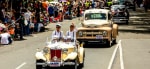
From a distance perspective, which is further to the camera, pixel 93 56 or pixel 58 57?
pixel 93 56

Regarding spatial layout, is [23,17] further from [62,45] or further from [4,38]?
[62,45]

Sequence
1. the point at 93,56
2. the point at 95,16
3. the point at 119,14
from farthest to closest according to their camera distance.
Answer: the point at 119,14
the point at 95,16
the point at 93,56

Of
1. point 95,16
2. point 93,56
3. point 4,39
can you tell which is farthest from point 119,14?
point 93,56

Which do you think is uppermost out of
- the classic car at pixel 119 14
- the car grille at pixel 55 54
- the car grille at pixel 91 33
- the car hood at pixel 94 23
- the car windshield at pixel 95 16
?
the car grille at pixel 55 54

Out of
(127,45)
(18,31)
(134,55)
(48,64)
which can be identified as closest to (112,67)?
(48,64)

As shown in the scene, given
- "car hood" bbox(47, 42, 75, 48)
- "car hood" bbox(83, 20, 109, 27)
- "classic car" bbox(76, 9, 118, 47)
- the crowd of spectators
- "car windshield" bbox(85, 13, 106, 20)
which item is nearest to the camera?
"car hood" bbox(47, 42, 75, 48)

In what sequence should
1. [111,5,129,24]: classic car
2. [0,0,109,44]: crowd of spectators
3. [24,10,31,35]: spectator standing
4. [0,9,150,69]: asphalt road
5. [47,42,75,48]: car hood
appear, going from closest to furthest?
[47,42,75,48]: car hood
[0,9,150,69]: asphalt road
[0,0,109,44]: crowd of spectators
[24,10,31,35]: spectator standing
[111,5,129,24]: classic car

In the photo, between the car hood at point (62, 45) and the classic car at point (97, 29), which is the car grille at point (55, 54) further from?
the classic car at point (97, 29)

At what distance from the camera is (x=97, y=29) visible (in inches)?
1046

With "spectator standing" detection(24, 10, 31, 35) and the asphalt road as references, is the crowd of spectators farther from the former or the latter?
the asphalt road

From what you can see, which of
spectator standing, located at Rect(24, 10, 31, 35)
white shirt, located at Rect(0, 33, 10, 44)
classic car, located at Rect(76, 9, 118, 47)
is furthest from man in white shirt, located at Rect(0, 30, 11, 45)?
spectator standing, located at Rect(24, 10, 31, 35)

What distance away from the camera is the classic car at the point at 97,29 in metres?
26.5

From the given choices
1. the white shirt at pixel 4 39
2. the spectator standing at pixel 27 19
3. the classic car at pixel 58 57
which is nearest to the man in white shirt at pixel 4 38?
the white shirt at pixel 4 39

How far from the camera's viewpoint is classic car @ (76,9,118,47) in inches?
1043
